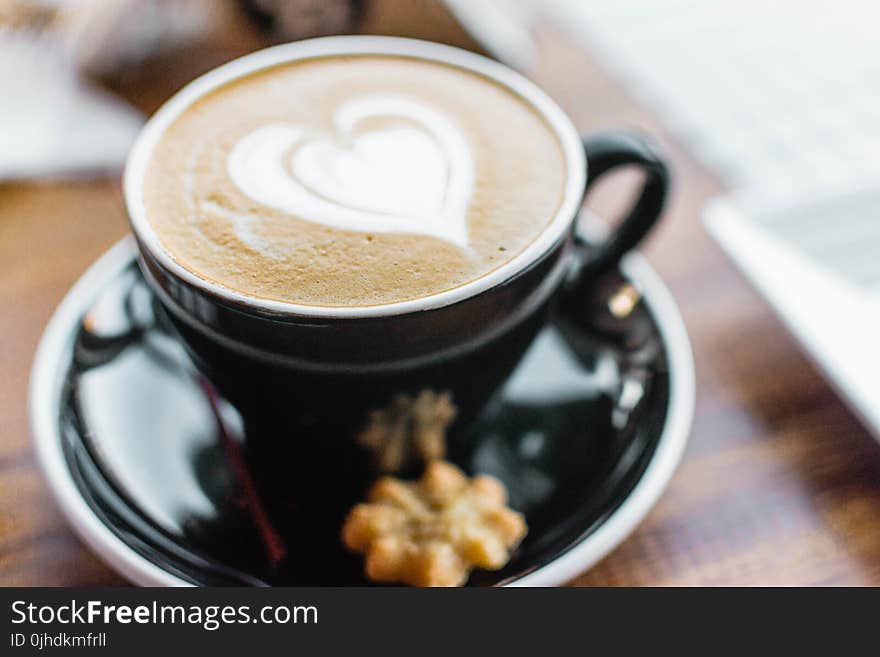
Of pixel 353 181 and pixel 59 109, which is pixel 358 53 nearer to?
pixel 353 181

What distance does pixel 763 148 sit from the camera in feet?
4.13

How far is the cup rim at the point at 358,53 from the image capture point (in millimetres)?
535

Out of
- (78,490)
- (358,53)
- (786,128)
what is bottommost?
(78,490)

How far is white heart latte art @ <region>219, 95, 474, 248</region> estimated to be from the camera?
2.00 feet

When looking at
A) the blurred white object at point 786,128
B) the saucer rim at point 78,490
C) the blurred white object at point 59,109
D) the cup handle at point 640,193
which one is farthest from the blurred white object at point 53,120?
the blurred white object at point 786,128

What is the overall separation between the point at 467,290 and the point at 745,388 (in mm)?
351

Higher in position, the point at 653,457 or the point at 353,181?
the point at 353,181

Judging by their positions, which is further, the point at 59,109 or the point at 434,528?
the point at 59,109

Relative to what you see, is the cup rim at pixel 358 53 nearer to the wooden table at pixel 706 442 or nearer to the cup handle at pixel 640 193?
the cup handle at pixel 640 193

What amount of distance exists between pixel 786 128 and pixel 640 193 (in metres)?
0.72

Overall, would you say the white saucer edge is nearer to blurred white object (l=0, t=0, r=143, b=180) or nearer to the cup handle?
the cup handle

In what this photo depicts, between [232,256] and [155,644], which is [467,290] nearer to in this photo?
[232,256]

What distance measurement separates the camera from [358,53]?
76cm

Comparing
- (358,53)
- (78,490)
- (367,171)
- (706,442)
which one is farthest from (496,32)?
(78,490)
